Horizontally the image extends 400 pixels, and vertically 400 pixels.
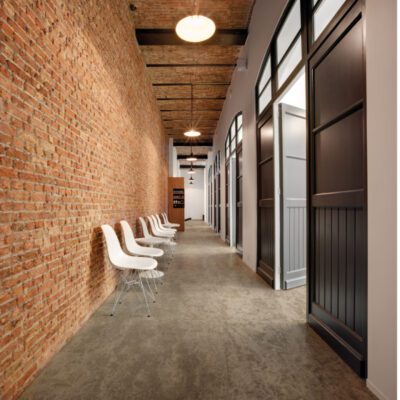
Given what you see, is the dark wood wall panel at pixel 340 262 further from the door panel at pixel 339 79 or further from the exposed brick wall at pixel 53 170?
the exposed brick wall at pixel 53 170

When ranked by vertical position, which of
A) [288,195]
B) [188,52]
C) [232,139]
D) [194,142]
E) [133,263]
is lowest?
[133,263]

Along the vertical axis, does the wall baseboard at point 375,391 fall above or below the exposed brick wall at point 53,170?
below

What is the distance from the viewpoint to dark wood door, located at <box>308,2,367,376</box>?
82.4 inches

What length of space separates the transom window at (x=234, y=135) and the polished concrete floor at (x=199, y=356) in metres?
4.58

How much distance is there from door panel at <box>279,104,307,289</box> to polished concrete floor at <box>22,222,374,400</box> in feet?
1.98

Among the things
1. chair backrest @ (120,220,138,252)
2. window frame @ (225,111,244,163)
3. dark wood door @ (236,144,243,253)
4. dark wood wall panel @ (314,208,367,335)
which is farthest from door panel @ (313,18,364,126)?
dark wood door @ (236,144,243,253)

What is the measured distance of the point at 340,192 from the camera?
7.72ft

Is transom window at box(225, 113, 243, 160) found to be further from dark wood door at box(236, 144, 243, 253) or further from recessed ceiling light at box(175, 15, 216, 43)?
recessed ceiling light at box(175, 15, 216, 43)

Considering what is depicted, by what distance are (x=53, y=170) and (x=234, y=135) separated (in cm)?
635

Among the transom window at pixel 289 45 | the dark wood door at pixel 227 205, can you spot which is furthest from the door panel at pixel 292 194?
the dark wood door at pixel 227 205

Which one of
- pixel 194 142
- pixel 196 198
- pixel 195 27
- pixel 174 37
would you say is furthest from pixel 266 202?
pixel 196 198

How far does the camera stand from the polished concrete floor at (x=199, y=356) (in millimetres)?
1896

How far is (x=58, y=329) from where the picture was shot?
8.04 ft

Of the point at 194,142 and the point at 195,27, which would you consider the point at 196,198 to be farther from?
the point at 195,27
